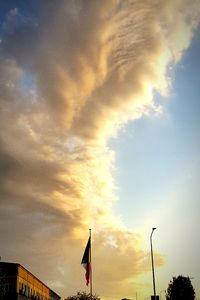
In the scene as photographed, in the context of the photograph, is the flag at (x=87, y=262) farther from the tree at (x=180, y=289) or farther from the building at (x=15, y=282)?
the tree at (x=180, y=289)

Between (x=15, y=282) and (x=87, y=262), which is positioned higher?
(x=15, y=282)

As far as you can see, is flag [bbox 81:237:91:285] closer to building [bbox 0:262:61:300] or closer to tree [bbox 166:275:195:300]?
building [bbox 0:262:61:300]

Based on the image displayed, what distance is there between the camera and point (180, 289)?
101062 mm

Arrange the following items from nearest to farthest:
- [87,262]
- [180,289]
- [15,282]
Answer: [87,262] → [15,282] → [180,289]

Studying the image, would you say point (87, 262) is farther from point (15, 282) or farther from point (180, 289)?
point (180, 289)

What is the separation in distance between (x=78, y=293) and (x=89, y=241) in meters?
40.8

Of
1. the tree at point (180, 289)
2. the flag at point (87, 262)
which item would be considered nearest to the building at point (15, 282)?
the flag at point (87, 262)

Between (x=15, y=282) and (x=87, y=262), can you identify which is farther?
(x=15, y=282)

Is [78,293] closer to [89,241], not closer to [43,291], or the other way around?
[43,291]

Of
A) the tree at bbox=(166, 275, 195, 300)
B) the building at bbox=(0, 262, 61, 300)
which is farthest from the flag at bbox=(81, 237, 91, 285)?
the tree at bbox=(166, 275, 195, 300)

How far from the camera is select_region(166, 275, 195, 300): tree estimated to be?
98925mm

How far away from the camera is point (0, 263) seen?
2616 inches

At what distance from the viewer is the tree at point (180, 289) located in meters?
98.9

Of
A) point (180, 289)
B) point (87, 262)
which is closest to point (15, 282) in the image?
point (87, 262)
